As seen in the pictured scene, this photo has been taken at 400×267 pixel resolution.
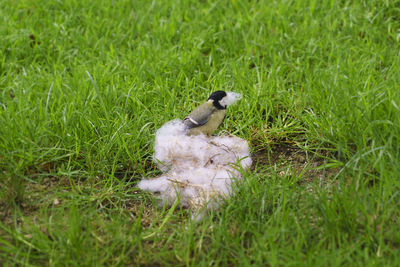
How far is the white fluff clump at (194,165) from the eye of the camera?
2939mm

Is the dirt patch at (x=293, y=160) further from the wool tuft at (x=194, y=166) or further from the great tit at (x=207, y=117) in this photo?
the great tit at (x=207, y=117)

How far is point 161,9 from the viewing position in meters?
5.33

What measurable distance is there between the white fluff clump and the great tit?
5 cm

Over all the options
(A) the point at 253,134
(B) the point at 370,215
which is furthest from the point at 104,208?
(B) the point at 370,215

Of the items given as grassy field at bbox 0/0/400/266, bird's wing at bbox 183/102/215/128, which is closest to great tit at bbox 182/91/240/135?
bird's wing at bbox 183/102/215/128

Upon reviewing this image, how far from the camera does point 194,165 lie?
317 cm

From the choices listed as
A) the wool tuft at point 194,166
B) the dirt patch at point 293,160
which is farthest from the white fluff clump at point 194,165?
the dirt patch at point 293,160

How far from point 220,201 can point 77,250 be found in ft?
2.92

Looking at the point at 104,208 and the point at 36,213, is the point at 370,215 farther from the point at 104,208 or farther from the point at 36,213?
the point at 36,213

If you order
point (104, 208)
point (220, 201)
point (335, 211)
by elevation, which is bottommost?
Result: point (104, 208)

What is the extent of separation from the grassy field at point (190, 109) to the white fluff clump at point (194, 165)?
92mm

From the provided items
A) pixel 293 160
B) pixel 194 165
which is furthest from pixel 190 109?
pixel 293 160

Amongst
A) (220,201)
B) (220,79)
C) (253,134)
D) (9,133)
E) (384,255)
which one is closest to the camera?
(384,255)

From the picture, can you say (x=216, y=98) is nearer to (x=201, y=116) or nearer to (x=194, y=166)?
(x=201, y=116)
